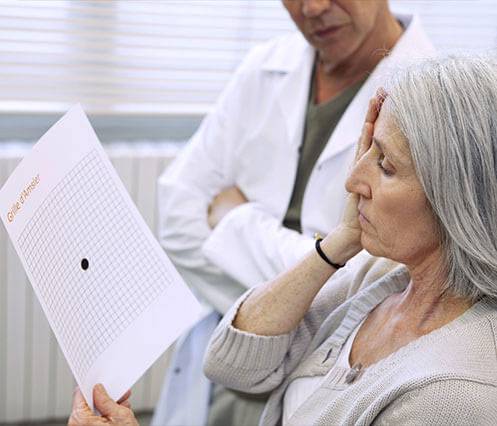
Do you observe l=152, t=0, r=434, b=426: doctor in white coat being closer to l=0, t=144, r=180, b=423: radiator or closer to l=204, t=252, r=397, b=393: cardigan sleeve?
l=204, t=252, r=397, b=393: cardigan sleeve

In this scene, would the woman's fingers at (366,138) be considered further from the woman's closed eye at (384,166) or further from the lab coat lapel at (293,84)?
the lab coat lapel at (293,84)

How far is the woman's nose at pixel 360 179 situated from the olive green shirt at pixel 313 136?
595 mm

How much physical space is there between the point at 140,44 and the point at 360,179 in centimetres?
146

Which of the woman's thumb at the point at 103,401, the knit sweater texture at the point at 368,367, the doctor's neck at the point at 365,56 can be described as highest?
the doctor's neck at the point at 365,56

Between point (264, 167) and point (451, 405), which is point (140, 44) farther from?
point (451, 405)

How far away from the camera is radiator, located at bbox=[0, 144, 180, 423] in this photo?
2.62 metres

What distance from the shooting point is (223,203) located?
2.00 m

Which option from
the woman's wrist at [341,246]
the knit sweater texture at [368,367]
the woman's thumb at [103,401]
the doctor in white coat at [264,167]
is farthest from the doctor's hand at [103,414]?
the doctor in white coat at [264,167]

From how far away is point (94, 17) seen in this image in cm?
254

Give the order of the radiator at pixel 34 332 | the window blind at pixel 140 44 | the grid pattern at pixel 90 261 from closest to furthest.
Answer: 1. the grid pattern at pixel 90 261
2. the window blind at pixel 140 44
3. the radiator at pixel 34 332

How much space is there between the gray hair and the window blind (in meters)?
1.49

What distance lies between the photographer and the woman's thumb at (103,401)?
4.13ft

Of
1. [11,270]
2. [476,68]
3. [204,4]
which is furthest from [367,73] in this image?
[11,270]

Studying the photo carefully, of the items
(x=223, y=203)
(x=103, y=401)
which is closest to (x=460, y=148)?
(x=103, y=401)
